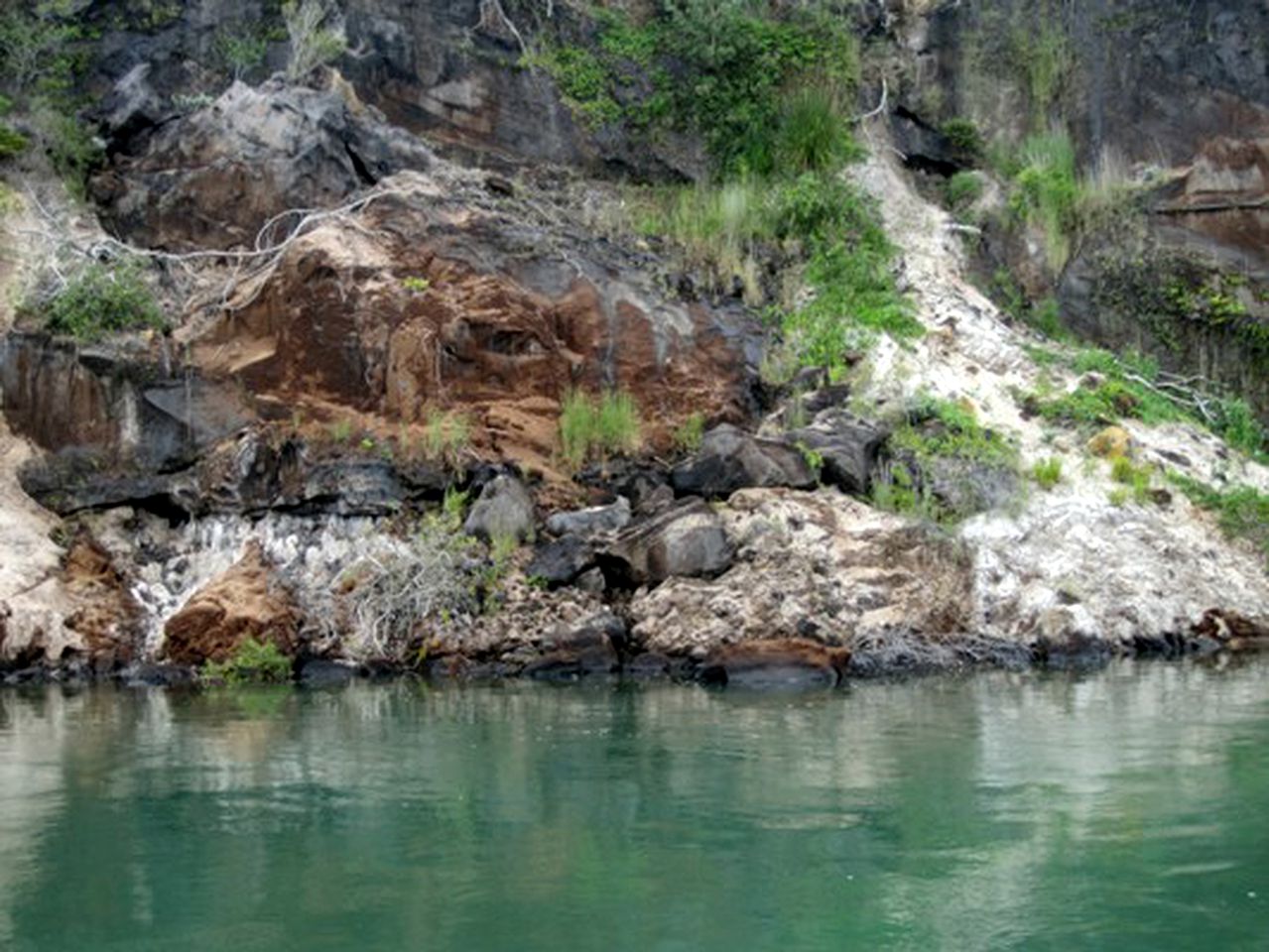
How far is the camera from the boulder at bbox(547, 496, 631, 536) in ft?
52.1

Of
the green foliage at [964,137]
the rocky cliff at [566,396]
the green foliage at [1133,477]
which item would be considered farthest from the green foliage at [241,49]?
the green foliage at [1133,477]

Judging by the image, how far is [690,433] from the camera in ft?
58.9

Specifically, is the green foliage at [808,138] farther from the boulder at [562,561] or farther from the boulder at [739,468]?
the boulder at [562,561]

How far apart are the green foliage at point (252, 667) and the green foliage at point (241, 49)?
1070 cm

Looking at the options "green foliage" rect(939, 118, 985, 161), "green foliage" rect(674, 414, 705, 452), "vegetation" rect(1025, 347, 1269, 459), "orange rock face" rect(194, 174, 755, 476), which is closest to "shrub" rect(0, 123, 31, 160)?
"orange rock face" rect(194, 174, 755, 476)

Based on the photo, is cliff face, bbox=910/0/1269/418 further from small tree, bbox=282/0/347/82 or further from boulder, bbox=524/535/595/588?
boulder, bbox=524/535/595/588

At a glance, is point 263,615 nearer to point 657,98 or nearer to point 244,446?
point 244,446

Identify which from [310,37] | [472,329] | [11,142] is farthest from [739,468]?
[11,142]

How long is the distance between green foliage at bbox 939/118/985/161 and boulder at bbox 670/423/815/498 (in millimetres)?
9545

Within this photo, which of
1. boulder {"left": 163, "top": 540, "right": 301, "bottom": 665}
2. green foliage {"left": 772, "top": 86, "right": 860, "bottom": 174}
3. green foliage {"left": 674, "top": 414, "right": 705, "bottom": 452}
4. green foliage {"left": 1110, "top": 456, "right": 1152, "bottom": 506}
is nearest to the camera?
boulder {"left": 163, "top": 540, "right": 301, "bottom": 665}

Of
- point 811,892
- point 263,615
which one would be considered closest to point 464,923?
point 811,892

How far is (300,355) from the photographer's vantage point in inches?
687

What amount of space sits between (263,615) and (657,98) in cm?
1176

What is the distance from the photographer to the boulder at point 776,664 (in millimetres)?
13352
